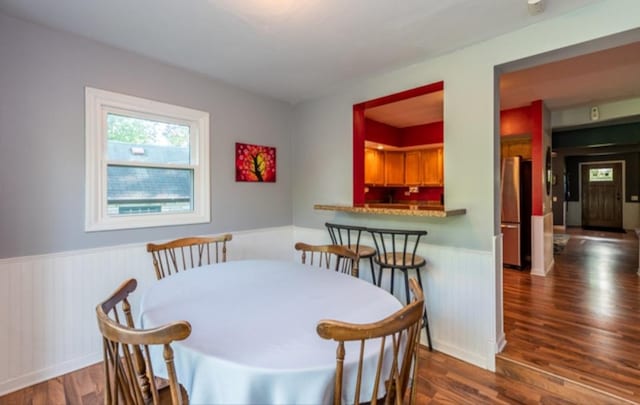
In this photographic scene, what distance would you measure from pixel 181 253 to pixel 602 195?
11.3 meters

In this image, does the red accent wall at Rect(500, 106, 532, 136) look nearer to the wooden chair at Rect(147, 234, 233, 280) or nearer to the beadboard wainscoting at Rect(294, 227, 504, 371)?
the beadboard wainscoting at Rect(294, 227, 504, 371)

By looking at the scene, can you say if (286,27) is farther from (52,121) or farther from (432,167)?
(432,167)

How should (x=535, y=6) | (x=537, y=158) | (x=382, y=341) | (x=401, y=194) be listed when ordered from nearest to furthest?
(x=382, y=341) < (x=535, y=6) < (x=537, y=158) < (x=401, y=194)

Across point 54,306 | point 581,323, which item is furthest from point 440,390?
point 54,306

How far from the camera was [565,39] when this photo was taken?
1918 mm

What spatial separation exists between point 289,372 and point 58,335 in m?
2.22

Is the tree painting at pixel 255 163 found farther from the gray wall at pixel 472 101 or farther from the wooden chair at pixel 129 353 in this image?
the wooden chair at pixel 129 353

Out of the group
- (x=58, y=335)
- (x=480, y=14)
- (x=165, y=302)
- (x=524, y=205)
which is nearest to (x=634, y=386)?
(x=480, y=14)

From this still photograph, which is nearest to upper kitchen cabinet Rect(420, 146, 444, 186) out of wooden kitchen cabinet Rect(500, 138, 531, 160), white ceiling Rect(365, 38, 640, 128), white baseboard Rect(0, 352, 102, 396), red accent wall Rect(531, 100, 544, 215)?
white ceiling Rect(365, 38, 640, 128)

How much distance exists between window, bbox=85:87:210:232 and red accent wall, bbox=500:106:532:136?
4323 mm

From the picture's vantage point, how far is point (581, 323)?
2.67 metres

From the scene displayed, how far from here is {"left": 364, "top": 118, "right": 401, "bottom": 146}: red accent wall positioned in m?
5.02

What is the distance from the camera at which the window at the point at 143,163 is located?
7.55ft

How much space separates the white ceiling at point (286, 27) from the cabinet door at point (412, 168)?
3439 millimetres
